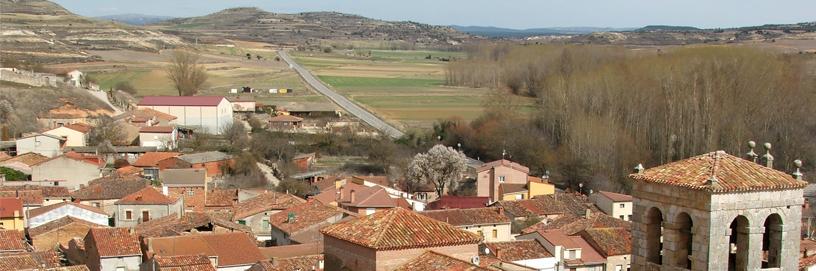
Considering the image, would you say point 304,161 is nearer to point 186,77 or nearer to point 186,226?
point 186,226

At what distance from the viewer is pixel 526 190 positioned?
43.9 meters

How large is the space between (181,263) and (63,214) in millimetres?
10253

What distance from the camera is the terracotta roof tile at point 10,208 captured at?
104 feet

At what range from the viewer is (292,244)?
29688 millimetres

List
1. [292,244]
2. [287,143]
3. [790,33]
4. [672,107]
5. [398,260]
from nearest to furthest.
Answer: [398,260]
[292,244]
[672,107]
[287,143]
[790,33]

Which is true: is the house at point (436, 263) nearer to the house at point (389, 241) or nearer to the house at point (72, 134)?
the house at point (389, 241)

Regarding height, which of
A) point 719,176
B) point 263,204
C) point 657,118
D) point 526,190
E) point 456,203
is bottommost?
point 526,190

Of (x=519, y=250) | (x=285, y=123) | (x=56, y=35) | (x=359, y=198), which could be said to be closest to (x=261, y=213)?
(x=359, y=198)

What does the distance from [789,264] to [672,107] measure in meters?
39.9

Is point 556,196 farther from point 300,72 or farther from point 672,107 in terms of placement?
point 300,72

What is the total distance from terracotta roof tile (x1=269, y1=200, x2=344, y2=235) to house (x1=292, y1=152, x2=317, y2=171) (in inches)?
761

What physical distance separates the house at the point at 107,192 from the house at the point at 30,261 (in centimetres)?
920

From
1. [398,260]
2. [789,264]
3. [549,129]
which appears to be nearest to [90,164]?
[549,129]

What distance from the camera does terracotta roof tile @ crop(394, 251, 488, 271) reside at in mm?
13625
